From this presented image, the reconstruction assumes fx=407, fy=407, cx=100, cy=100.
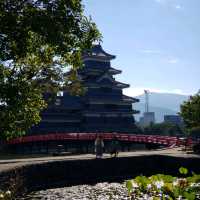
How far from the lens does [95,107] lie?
71.4m

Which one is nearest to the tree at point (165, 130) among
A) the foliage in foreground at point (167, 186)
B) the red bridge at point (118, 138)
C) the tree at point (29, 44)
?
the red bridge at point (118, 138)

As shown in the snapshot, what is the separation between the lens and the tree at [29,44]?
1228 centimetres

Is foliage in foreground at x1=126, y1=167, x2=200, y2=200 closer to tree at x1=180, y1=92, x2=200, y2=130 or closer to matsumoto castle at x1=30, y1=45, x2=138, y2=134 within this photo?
tree at x1=180, y1=92, x2=200, y2=130

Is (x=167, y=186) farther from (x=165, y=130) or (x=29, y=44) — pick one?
(x=165, y=130)

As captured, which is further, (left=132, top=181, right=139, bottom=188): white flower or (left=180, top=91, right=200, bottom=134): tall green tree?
(left=180, top=91, right=200, bottom=134): tall green tree

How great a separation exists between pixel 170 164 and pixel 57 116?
40.6m

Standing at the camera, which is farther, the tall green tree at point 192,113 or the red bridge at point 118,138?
the tall green tree at point 192,113

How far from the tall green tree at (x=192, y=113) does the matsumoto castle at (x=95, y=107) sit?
2593cm

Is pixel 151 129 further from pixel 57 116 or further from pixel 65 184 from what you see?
pixel 65 184

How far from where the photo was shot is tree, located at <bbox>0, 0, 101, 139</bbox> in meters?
12.3

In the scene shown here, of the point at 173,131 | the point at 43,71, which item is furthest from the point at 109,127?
the point at 43,71

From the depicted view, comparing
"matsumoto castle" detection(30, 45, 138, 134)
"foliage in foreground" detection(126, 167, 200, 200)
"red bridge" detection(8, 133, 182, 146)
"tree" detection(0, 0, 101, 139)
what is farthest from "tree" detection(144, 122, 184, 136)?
"foliage in foreground" detection(126, 167, 200, 200)

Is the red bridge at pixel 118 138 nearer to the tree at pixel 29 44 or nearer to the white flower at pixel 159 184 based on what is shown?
the tree at pixel 29 44

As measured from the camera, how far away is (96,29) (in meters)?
13.4
